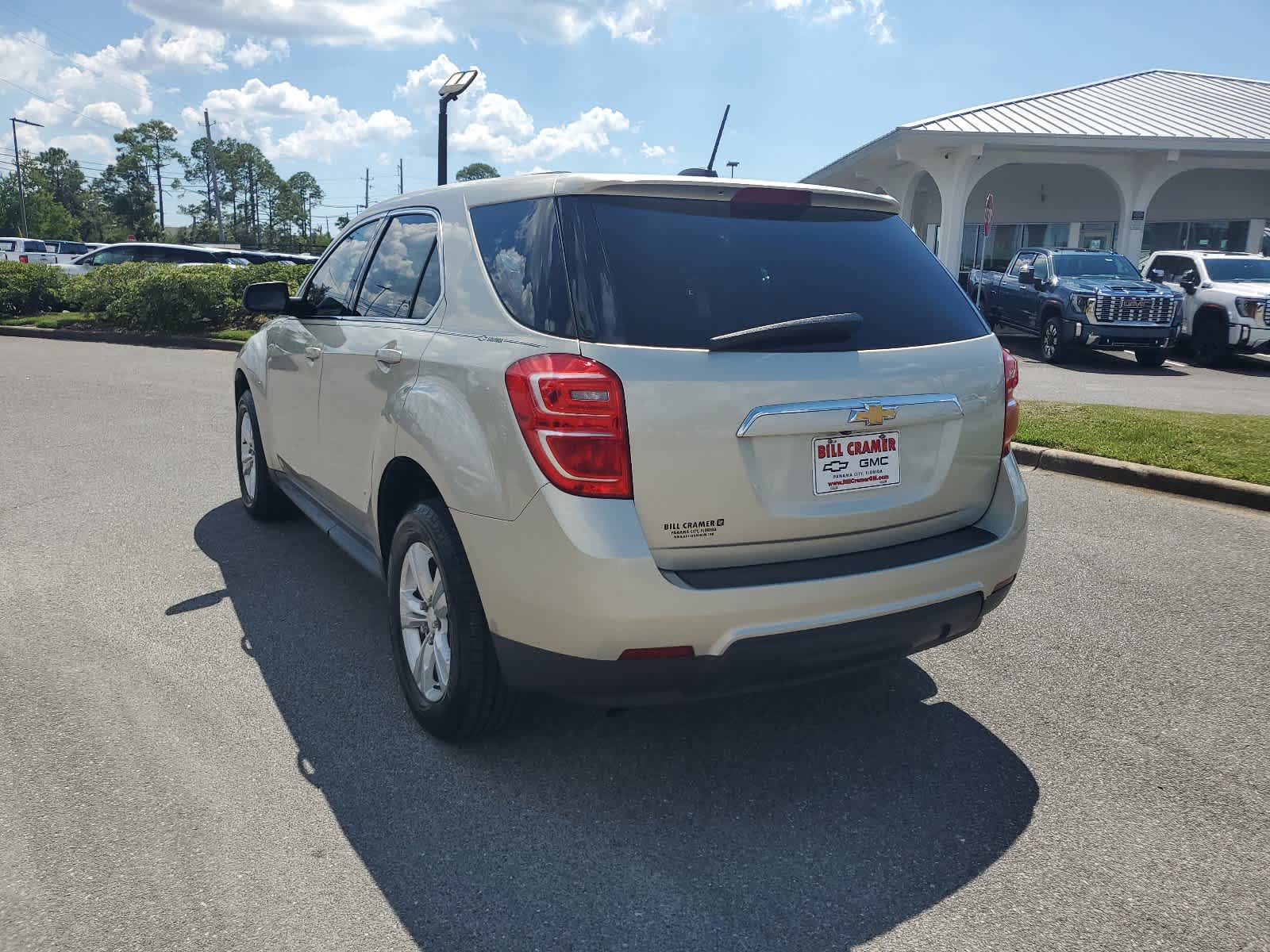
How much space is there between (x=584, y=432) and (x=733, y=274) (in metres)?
0.72

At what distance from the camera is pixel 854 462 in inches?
117

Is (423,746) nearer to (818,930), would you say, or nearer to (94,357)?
(818,930)

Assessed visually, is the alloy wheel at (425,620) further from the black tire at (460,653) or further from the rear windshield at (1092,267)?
the rear windshield at (1092,267)

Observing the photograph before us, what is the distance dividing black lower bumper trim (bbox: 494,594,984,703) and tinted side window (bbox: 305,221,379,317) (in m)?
2.24

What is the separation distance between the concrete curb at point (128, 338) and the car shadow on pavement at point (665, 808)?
582 inches

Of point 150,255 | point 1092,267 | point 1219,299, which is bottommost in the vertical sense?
point 1219,299

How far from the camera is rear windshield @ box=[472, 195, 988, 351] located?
283cm

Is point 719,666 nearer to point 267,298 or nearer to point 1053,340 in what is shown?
point 267,298

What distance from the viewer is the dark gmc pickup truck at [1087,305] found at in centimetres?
1530

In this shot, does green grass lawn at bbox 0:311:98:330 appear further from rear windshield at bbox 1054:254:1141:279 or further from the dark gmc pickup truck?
rear windshield at bbox 1054:254:1141:279

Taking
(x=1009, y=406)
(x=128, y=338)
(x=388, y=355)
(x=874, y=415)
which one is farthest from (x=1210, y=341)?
(x=128, y=338)

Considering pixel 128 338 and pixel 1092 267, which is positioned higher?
pixel 1092 267

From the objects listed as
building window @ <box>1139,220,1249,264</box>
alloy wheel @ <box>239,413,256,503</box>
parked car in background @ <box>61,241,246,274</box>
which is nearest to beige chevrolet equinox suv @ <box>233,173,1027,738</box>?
alloy wheel @ <box>239,413,256,503</box>

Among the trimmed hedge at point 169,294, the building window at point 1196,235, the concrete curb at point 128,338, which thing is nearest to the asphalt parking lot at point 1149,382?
the building window at point 1196,235
